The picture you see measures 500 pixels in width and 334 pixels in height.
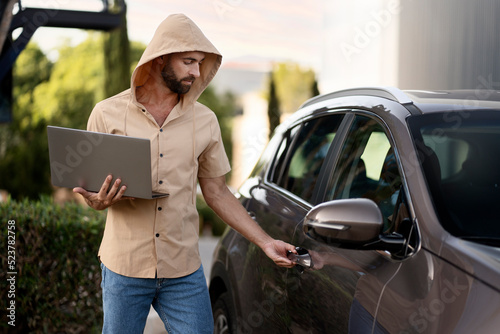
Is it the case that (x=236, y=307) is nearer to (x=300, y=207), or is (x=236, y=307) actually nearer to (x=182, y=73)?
(x=300, y=207)

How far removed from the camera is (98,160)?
257 cm

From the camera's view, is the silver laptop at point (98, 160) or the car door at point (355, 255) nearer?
the car door at point (355, 255)

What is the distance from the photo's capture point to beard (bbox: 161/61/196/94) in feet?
9.02

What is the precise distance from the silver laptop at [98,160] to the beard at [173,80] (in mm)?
379

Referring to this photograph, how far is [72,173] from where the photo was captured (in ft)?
8.65

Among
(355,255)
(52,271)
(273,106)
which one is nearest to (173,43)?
(355,255)

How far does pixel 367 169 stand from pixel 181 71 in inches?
33.5

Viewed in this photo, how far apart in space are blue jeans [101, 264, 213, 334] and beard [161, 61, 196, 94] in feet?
2.51

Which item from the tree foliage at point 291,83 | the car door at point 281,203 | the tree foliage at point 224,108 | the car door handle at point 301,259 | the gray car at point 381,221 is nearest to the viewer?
the gray car at point 381,221

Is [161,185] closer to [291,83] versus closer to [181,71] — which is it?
[181,71]

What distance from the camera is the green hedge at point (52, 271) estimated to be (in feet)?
14.9

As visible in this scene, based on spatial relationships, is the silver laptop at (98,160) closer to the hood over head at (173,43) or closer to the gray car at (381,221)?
the hood over head at (173,43)

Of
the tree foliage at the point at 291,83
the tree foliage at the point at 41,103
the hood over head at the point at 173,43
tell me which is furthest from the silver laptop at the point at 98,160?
the tree foliage at the point at 291,83

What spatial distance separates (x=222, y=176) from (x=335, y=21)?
42.2 ft
